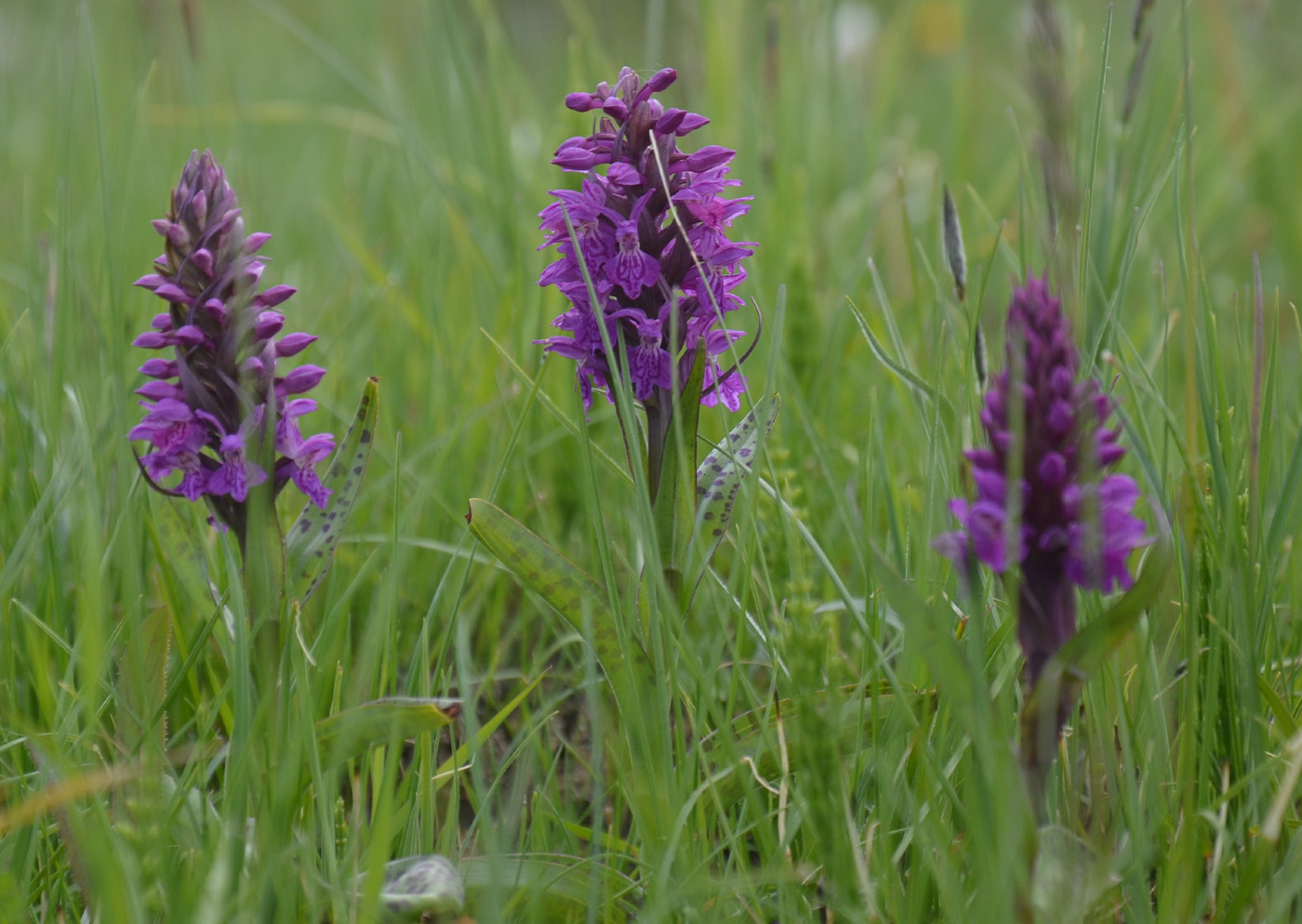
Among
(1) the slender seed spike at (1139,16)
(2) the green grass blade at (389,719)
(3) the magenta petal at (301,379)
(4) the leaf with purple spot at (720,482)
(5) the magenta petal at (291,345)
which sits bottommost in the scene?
(2) the green grass blade at (389,719)

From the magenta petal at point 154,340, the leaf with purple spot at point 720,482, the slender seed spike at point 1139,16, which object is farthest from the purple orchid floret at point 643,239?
the slender seed spike at point 1139,16

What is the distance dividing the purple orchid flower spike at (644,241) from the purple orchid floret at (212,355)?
43 cm

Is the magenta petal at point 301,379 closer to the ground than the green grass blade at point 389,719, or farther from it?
farther from it

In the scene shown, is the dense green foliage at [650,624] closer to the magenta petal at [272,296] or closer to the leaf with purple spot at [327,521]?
the leaf with purple spot at [327,521]

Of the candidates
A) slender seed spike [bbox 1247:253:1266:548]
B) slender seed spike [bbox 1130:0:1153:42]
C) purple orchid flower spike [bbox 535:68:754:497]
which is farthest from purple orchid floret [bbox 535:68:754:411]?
slender seed spike [bbox 1130:0:1153:42]

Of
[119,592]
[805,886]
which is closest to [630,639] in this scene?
[805,886]

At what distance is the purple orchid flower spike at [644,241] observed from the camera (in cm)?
154

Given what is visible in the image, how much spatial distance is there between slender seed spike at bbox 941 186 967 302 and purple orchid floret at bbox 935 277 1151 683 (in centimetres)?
80

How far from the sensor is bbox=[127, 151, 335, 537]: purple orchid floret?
153 cm

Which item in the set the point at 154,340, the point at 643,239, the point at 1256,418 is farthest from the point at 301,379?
the point at 1256,418

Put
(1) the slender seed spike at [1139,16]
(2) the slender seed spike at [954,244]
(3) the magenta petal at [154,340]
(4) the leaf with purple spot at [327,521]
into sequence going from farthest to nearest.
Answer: (1) the slender seed spike at [1139,16], (2) the slender seed spike at [954,244], (4) the leaf with purple spot at [327,521], (3) the magenta petal at [154,340]

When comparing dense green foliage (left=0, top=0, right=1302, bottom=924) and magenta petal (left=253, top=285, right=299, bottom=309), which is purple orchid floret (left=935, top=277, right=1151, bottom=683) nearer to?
dense green foliage (left=0, top=0, right=1302, bottom=924)

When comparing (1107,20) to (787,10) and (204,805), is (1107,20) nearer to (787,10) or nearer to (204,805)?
(204,805)

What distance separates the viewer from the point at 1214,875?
1.19 meters
